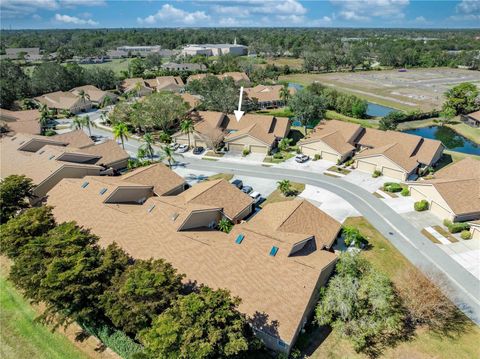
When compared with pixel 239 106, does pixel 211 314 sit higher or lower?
higher

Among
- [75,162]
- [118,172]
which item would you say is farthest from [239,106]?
[75,162]

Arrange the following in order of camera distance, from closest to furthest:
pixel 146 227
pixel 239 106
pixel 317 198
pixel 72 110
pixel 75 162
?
1. pixel 146 227
2. pixel 317 198
3. pixel 75 162
4. pixel 239 106
5. pixel 72 110

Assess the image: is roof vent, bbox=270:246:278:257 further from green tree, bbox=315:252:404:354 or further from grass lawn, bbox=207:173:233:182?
grass lawn, bbox=207:173:233:182

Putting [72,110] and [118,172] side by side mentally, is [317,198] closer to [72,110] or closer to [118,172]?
[118,172]

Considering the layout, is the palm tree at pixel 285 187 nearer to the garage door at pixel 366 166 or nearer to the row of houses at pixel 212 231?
the row of houses at pixel 212 231

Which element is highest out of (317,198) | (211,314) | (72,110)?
(211,314)

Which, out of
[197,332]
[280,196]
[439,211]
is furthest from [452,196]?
[197,332]

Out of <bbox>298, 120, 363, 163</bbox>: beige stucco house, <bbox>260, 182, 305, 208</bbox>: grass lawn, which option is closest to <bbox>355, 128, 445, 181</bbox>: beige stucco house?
<bbox>298, 120, 363, 163</bbox>: beige stucco house
